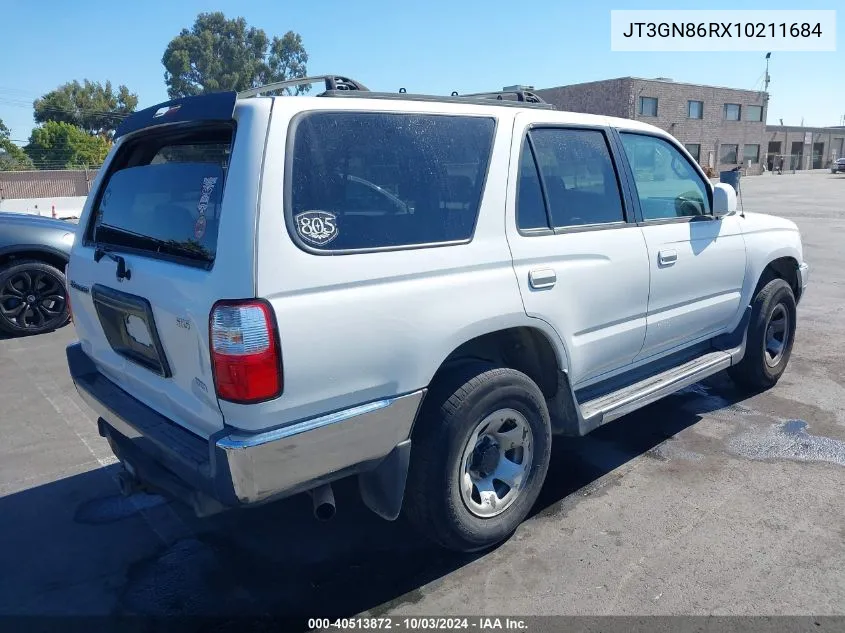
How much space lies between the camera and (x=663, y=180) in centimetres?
428

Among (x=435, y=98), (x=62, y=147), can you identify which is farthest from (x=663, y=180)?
(x=62, y=147)

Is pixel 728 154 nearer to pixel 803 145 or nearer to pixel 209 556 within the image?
pixel 803 145

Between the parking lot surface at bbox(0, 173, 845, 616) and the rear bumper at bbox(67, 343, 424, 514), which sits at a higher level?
the rear bumper at bbox(67, 343, 424, 514)

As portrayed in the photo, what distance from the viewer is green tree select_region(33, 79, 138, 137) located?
6544 centimetres

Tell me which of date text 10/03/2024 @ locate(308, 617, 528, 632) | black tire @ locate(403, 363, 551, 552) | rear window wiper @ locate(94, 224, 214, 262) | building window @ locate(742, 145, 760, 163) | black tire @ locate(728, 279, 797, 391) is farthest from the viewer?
building window @ locate(742, 145, 760, 163)

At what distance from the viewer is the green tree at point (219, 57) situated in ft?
267

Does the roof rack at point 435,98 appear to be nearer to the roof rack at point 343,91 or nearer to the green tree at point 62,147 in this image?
the roof rack at point 343,91

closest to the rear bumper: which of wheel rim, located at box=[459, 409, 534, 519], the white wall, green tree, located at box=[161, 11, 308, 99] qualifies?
wheel rim, located at box=[459, 409, 534, 519]

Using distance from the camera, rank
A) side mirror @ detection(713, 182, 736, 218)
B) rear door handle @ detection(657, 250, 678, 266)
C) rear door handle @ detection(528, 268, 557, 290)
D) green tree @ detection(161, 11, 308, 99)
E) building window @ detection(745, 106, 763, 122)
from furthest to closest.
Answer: green tree @ detection(161, 11, 308, 99) < building window @ detection(745, 106, 763, 122) < side mirror @ detection(713, 182, 736, 218) < rear door handle @ detection(657, 250, 678, 266) < rear door handle @ detection(528, 268, 557, 290)

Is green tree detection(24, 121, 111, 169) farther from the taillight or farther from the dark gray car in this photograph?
the taillight

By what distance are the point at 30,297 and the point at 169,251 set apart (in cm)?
552

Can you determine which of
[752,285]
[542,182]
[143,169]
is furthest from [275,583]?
[752,285]

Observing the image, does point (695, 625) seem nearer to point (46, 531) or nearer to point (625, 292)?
point (625, 292)

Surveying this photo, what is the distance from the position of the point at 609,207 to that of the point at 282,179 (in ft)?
6.75
